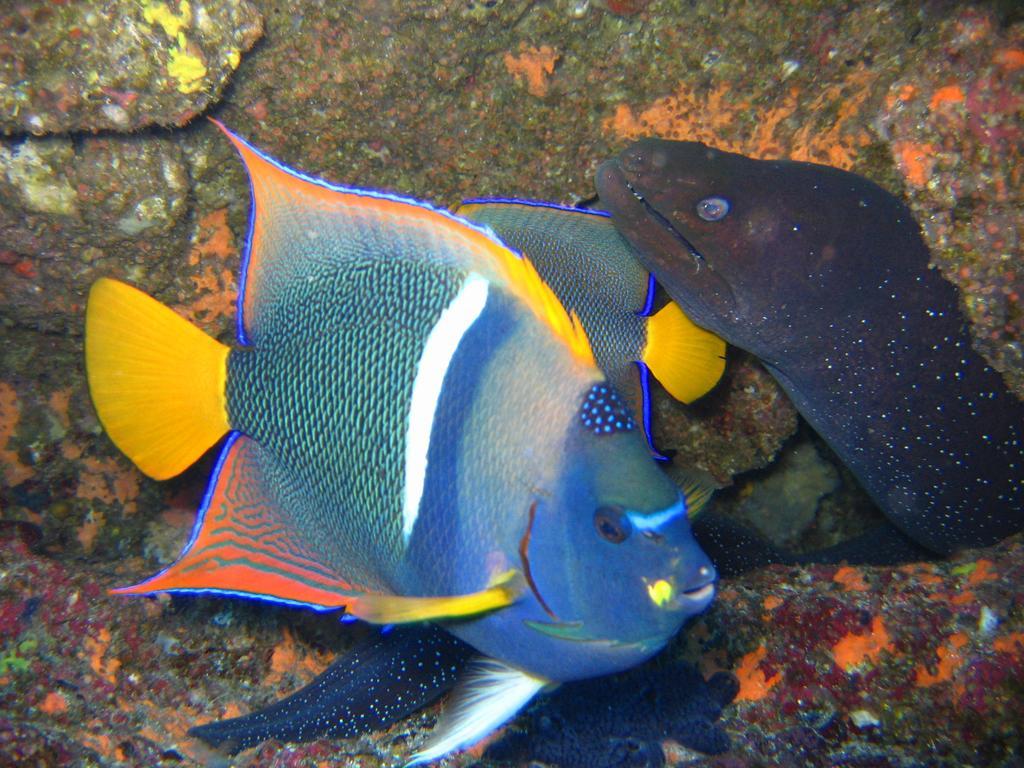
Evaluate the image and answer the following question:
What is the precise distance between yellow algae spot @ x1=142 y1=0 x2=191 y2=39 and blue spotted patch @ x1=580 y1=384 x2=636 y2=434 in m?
2.34

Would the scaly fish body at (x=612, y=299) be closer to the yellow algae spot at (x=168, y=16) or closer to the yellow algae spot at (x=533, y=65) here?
the yellow algae spot at (x=533, y=65)

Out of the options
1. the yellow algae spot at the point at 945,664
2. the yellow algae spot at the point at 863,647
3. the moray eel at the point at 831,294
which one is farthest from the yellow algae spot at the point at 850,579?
the moray eel at the point at 831,294

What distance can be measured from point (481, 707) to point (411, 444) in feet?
2.19

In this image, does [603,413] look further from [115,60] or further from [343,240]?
[115,60]

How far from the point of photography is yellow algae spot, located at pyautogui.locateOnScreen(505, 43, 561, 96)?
3029 millimetres

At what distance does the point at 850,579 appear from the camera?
2678mm

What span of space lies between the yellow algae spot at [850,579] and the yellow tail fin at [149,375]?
249cm

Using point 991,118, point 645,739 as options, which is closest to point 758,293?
point 991,118

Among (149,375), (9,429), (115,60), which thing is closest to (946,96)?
(149,375)

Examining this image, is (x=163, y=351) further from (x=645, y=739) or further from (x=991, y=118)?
(x=991, y=118)

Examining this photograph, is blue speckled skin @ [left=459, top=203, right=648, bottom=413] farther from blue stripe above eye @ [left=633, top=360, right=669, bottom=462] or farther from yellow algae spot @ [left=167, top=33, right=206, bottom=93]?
yellow algae spot @ [left=167, top=33, right=206, bottom=93]

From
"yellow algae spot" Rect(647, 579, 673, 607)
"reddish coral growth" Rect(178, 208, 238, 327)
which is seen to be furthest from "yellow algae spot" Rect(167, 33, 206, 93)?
"yellow algae spot" Rect(647, 579, 673, 607)

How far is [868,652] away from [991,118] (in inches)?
82.6

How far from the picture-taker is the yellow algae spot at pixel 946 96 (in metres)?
2.51
